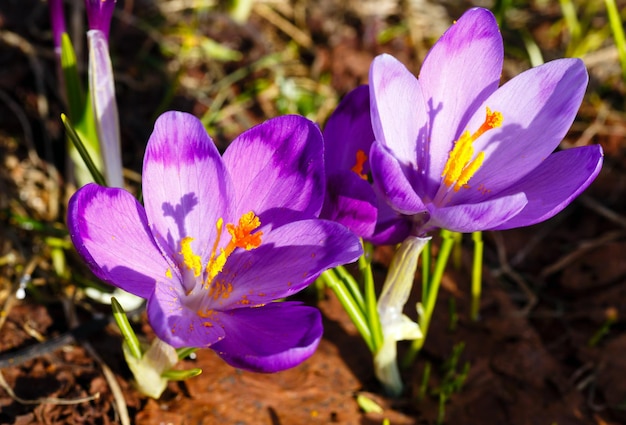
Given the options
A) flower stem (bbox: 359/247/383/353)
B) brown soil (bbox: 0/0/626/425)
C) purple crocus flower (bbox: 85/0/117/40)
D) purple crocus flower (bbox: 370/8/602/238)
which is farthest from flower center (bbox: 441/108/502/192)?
purple crocus flower (bbox: 85/0/117/40)

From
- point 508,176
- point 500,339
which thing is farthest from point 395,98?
point 500,339

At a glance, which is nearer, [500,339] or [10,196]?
[500,339]

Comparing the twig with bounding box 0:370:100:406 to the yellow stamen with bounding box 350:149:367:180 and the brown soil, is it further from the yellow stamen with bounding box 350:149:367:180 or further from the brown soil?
the yellow stamen with bounding box 350:149:367:180

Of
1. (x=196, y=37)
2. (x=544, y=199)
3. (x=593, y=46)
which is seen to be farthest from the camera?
(x=593, y=46)

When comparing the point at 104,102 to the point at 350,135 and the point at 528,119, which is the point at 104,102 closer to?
the point at 350,135

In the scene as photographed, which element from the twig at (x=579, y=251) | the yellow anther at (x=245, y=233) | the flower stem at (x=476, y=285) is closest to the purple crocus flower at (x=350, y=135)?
the yellow anther at (x=245, y=233)

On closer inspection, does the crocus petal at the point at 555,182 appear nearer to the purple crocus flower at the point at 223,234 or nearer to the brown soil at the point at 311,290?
the purple crocus flower at the point at 223,234

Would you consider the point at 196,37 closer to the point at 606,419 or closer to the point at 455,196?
the point at 455,196
